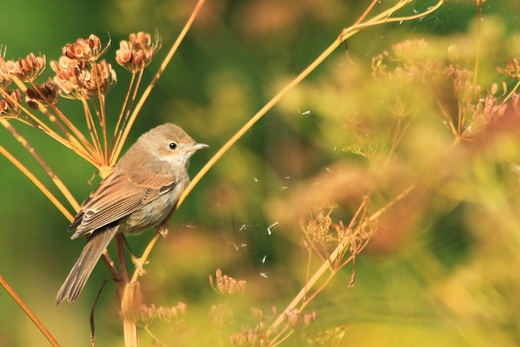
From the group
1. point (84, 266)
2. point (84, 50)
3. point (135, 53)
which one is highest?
point (84, 50)

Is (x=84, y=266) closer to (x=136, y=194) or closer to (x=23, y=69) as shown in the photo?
(x=136, y=194)

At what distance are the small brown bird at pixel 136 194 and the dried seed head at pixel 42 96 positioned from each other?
3.21 ft

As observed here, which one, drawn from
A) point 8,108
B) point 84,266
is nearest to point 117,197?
point 84,266

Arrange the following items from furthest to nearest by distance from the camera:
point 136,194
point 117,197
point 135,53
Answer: point 136,194 < point 117,197 < point 135,53

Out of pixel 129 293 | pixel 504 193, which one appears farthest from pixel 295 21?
pixel 129 293

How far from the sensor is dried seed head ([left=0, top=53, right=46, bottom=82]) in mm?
2322

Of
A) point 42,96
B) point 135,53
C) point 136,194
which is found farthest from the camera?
point 136,194

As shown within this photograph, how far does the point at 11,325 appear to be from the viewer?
5715 millimetres

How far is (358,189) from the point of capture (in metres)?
2.42

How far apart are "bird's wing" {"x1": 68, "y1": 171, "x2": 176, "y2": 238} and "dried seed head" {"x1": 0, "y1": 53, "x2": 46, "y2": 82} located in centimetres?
112

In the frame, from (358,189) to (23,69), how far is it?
1.20 meters

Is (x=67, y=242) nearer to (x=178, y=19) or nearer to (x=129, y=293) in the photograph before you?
(x=178, y=19)

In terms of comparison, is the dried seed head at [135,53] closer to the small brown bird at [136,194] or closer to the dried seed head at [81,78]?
the dried seed head at [81,78]

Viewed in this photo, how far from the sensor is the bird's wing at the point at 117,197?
11.6 feet
